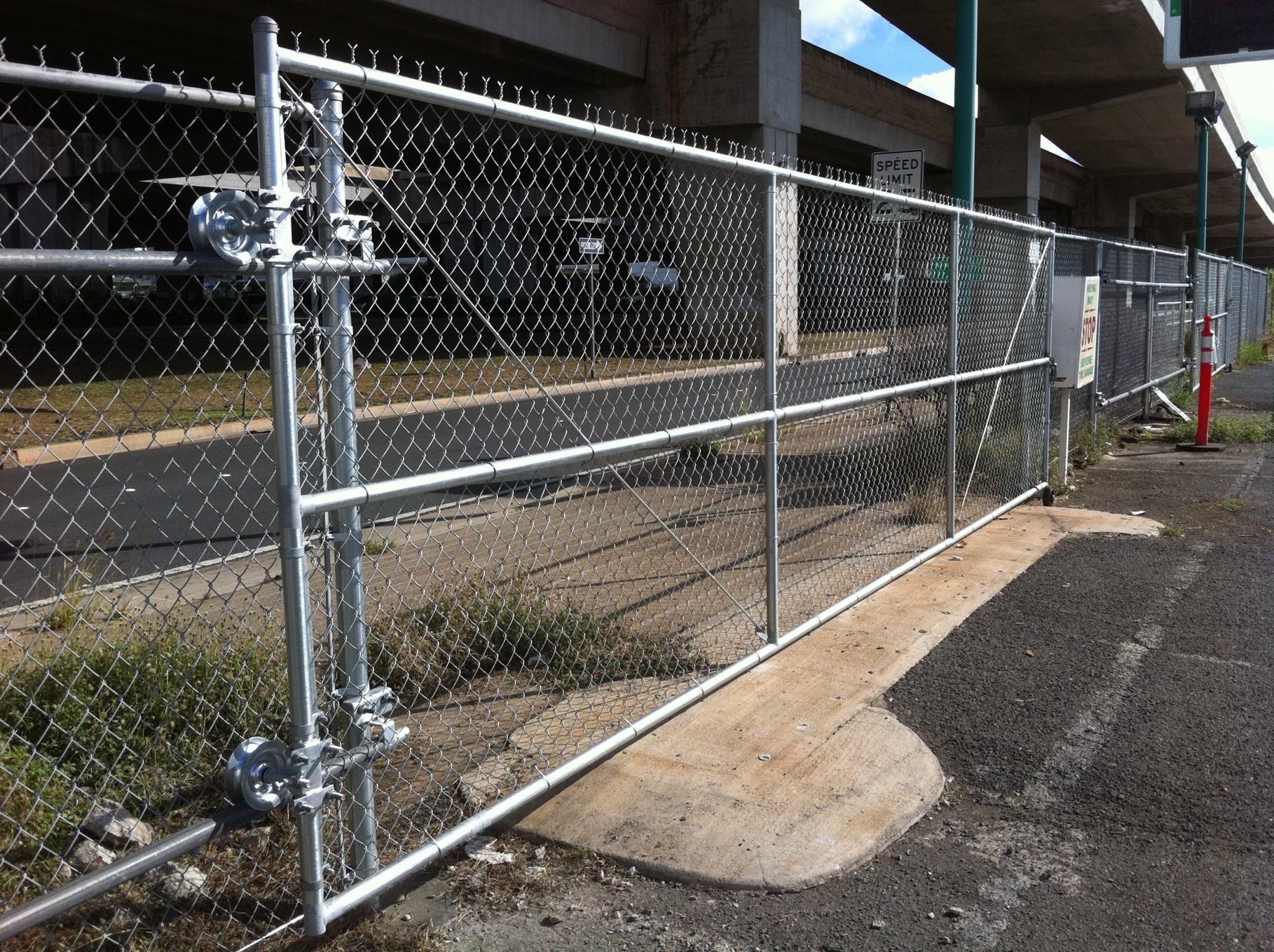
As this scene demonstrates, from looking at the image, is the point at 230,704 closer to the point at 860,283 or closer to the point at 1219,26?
the point at 860,283

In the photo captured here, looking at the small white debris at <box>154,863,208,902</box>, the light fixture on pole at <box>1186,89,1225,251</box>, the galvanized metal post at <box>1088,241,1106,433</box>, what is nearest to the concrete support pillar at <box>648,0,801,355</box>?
the light fixture on pole at <box>1186,89,1225,251</box>

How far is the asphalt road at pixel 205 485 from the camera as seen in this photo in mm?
6973

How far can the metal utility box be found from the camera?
9758 mm

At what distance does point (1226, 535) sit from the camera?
8.42 meters

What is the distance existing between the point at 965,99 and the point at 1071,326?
13.1 ft

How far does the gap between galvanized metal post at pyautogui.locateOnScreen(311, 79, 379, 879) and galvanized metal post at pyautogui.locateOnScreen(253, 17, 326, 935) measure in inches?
6.3

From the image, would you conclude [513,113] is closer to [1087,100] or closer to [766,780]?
[766,780]

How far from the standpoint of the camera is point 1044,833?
403 centimetres

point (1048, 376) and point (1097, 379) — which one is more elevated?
point (1048, 376)

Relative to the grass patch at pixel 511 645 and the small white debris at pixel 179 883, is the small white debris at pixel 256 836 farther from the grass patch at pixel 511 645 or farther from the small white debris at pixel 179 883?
the grass patch at pixel 511 645

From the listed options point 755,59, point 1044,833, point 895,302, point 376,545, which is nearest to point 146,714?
point 1044,833

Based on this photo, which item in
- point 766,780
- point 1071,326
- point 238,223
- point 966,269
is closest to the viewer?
point 238,223

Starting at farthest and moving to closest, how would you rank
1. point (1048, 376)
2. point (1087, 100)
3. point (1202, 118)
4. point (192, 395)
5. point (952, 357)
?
point (1087, 100) → point (1202, 118) → point (192, 395) → point (1048, 376) → point (952, 357)

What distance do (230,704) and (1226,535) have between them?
699 centimetres
